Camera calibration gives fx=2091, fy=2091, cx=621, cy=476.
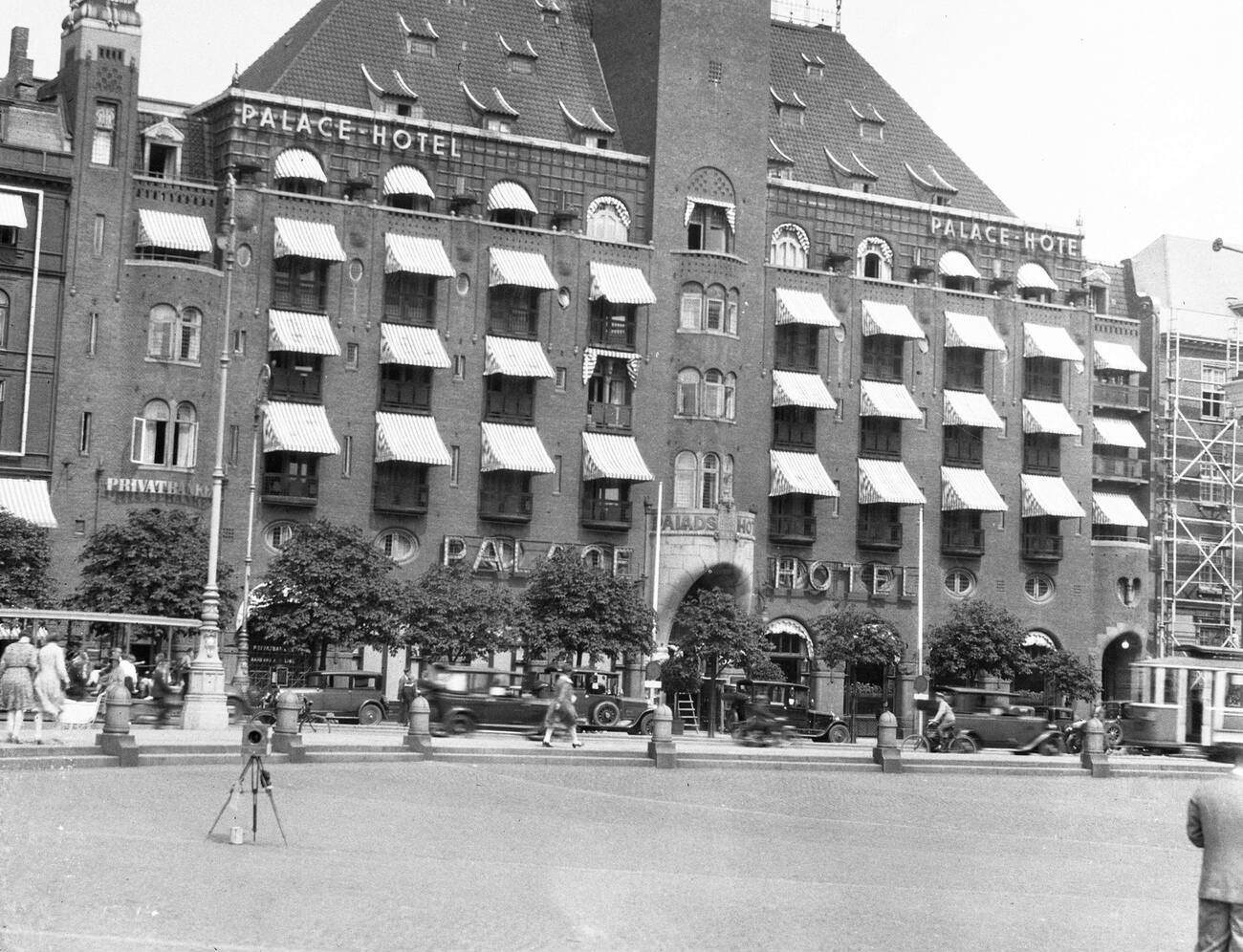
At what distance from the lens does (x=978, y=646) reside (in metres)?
73.6

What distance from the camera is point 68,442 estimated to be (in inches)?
2547

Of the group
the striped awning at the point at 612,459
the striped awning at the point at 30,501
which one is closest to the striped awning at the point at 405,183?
the striped awning at the point at 612,459

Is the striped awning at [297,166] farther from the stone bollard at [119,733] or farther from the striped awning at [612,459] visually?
the stone bollard at [119,733]

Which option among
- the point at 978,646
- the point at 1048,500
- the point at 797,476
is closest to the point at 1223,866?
the point at 978,646

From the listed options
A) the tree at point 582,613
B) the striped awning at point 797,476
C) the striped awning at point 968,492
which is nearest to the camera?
the tree at point 582,613

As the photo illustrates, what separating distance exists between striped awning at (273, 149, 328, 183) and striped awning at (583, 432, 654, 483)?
1291 cm

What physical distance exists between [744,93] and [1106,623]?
83.4 ft

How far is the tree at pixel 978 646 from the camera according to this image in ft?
241

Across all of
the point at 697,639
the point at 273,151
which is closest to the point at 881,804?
the point at 697,639

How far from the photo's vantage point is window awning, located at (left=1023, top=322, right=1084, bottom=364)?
8106cm

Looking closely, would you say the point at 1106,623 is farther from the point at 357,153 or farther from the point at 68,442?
the point at 68,442

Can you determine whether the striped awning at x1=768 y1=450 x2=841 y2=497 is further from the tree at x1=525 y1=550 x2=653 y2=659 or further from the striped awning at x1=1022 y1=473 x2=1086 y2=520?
the tree at x1=525 y1=550 x2=653 y2=659

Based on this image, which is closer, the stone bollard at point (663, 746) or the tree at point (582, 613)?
the stone bollard at point (663, 746)

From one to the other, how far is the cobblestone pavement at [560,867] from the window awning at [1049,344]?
45.0 metres
